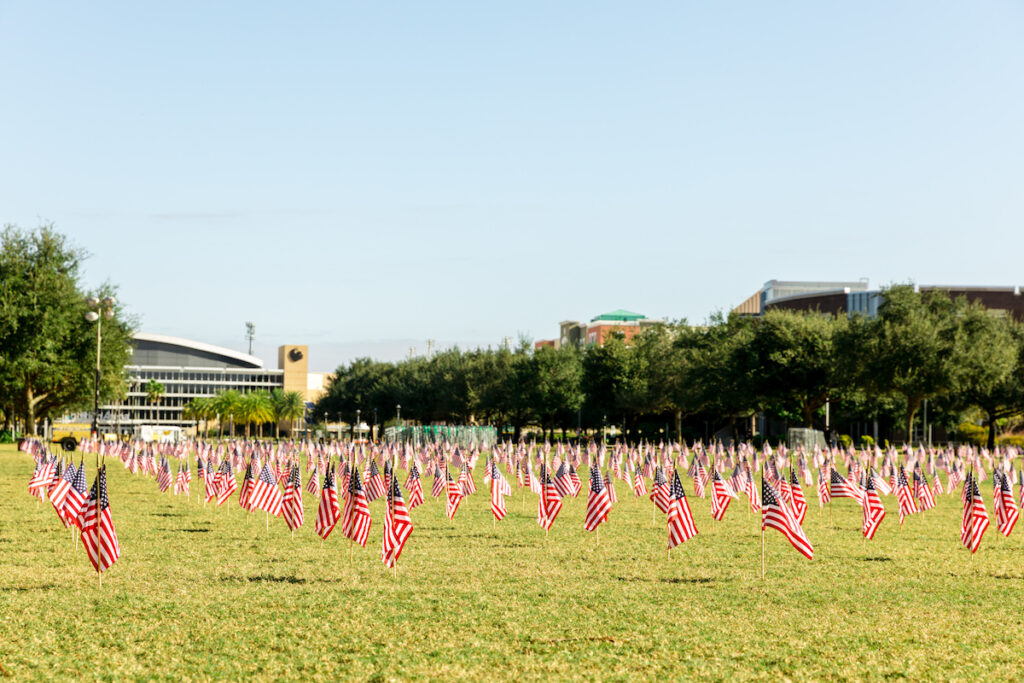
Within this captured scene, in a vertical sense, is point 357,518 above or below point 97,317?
below

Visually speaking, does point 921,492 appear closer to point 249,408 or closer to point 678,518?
point 678,518

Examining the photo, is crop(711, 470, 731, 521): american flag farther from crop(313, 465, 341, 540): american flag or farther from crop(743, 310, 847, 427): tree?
crop(743, 310, 847, 427): tree

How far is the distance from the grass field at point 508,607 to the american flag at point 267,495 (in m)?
0.65

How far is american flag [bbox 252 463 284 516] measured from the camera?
23.0 meters

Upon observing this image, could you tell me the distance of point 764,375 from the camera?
6969 cm

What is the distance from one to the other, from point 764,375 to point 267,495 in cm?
5153

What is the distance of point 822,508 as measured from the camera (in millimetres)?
30266

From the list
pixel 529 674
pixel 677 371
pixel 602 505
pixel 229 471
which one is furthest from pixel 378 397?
pixel 529 674

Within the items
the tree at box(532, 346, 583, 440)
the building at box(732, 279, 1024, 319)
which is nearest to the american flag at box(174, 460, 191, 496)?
the tree at box(532, 346, 583, 440)

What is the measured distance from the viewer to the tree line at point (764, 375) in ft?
192

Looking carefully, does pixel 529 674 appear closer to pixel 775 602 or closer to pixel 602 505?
pixel 775 602

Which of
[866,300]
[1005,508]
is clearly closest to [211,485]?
[1005,508]

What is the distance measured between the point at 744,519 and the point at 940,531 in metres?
4.68

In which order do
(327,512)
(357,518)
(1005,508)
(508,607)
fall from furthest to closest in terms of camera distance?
(1005,508) → (327,512) → (357,518) → (508,607)
